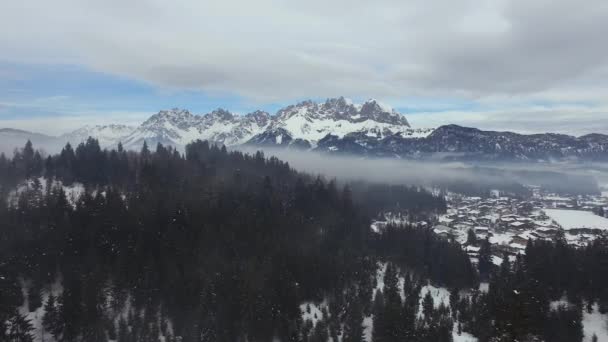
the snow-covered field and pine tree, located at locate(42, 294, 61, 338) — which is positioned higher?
pine tree, located at locate(42, 294, 61, 338)

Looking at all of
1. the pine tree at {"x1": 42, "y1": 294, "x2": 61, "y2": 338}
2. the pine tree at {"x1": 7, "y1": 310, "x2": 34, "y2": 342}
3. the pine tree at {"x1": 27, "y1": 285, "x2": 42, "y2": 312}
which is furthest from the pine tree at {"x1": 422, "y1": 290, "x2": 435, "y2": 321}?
the pine tree at {"x1": 27, "y1": 285, "x2": 42, "y2": 312}

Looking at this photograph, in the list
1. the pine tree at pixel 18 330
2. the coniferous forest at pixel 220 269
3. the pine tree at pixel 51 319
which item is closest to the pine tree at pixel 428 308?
the coniferous forest at pixel 220 269

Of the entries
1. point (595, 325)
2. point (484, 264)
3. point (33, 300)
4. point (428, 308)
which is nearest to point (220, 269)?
point (33, 300)

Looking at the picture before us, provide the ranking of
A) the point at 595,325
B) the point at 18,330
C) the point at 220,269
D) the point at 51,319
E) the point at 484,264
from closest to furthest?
the point at 18,330, the point at 51,319, the point at 595,325, the point at 220,269, the point at 484,264

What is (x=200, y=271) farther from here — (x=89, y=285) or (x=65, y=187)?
(x=65, y=187)

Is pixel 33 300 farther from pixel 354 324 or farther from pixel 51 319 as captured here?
pixel 354 324

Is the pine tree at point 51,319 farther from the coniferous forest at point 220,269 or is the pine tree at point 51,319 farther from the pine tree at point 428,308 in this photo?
the pine tree at point 428,308

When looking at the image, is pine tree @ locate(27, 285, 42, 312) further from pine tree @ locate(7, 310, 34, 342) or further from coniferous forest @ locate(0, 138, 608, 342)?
pine tree @ locate(7, 310, 34, 342)

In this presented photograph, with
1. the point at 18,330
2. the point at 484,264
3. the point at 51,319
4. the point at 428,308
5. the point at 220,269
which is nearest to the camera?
the point at 18,330

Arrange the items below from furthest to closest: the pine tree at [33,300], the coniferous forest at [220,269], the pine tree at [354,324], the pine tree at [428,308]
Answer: the pine tree at [428,308]
the coniferous forest at [220,269]
the pine tree at [354,324]
the pine tree at [33,300]
